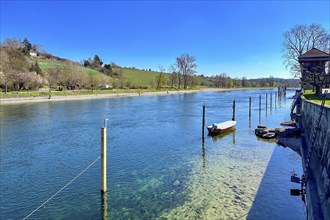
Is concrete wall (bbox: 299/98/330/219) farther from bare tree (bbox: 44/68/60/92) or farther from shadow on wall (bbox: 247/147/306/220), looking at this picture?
bare tree (bbox: 44/68/60/92)

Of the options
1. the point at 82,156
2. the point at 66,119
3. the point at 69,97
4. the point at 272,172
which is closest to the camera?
the point at 272,172

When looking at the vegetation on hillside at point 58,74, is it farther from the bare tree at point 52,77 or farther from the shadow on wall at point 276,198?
the shadow on wall at point 276,198

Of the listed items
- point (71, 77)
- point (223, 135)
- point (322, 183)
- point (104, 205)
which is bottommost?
point (104, 205)

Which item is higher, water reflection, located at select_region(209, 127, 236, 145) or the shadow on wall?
water reflection, located at select_region(209, 127, 236, 145)

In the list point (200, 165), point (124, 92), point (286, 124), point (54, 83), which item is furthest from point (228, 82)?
point (200, 165)

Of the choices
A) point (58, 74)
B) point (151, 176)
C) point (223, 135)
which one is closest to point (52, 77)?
point (58, 74)

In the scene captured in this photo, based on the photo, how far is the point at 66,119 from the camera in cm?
3572

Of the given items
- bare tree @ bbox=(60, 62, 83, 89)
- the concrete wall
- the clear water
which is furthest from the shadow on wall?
bare tree @ bbox=(60, 62, 83, 89)

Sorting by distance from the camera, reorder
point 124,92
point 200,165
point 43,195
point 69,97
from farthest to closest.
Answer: point 124,92 → point 69,97 → point 200,165 → point 43,195

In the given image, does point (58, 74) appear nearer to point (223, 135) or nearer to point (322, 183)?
point (223, 135)

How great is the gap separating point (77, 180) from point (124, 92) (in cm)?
8205

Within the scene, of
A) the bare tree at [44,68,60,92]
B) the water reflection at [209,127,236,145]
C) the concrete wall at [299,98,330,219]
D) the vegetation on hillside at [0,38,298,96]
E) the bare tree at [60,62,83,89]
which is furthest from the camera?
the bare tree at [60,62,83,89]

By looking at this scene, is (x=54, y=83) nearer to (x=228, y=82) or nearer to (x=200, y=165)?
(x=200, y=165)

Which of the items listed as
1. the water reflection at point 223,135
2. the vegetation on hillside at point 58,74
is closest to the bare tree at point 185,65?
the vegetation on hillside at point 58,74
